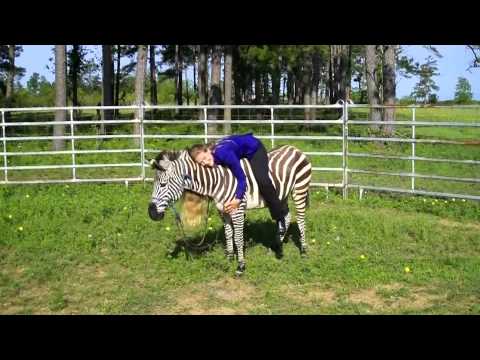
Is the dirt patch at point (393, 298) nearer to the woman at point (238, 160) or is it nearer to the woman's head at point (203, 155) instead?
the woman at point (238, 160)

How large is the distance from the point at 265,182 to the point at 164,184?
1.24 metres

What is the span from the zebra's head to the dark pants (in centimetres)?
92

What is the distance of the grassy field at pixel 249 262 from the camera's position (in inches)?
216

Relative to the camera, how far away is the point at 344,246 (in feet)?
23.9

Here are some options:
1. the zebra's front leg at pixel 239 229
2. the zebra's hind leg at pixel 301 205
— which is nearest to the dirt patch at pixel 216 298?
the zebra's front leg at pixel 239 229

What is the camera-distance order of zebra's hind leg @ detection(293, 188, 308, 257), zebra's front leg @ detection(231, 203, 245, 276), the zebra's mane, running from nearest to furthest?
1. the zebra's mane
2. zebra's front leg @ detection(231, 203, 245, 276)
3. zebra's hind leg @ detection(293, 188, 308, 257)

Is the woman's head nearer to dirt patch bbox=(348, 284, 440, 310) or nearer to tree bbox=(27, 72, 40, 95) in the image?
dirt patch bbox=(348, 284, 440, 310)

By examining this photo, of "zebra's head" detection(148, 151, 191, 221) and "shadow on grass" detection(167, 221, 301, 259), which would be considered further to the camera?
"shadow on grass" detection(167, 221, 301, 259)

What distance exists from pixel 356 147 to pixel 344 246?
10027 mm

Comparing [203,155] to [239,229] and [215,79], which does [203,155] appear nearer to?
[239,229]

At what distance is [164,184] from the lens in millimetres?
6141

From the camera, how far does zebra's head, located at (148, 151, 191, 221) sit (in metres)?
6.11

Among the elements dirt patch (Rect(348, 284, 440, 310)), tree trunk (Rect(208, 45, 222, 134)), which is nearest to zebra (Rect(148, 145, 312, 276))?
dirt patch (Rect(348, 284, 440, 310))
